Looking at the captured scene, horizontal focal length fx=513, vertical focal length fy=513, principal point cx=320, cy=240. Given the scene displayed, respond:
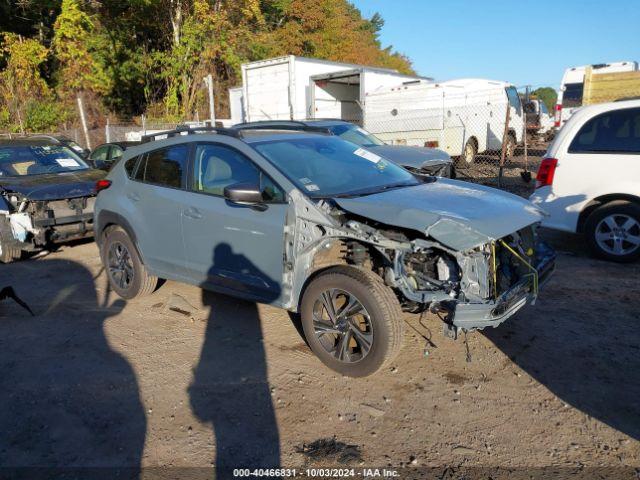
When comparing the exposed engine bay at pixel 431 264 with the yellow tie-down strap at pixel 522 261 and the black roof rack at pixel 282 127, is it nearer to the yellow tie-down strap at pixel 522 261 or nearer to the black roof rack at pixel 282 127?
the yellow tie-down strap at pixel 522 261

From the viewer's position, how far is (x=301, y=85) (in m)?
15.9

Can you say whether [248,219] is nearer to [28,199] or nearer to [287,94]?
[28,199]

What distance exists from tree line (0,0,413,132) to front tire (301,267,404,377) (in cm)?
2319

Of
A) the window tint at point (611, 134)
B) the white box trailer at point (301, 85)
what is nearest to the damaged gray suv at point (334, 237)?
the window tint at point (611, 134)

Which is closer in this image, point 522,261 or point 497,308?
point 497,308

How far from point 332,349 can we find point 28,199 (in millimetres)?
5323

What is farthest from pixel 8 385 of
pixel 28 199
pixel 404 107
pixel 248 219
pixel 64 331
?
pixel 404 107

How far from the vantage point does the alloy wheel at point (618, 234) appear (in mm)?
5984

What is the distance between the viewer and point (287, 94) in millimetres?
15930

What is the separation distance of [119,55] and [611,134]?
27.3m

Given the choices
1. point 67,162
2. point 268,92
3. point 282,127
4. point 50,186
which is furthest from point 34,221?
point 268,92

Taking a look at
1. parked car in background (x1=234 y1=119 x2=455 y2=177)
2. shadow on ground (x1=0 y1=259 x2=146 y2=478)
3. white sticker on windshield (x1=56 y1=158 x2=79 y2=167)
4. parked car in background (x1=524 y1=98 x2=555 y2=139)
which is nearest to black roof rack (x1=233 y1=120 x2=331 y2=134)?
parked car in background (x1=234 y1=119 x2=455 y2=177)

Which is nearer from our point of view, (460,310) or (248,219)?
(460,310)

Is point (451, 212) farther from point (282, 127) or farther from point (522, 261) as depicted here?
point (282, 127)
